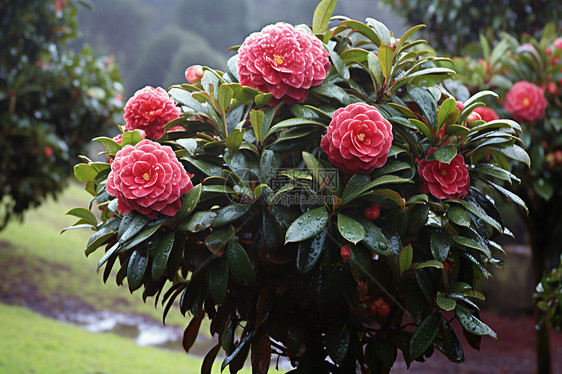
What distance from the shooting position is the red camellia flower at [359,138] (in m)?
1.08

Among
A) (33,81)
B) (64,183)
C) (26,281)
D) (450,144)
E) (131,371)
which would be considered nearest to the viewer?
(450,144)

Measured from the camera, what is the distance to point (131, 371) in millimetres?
3135

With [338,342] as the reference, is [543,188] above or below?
above

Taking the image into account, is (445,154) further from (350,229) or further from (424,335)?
(424,335)

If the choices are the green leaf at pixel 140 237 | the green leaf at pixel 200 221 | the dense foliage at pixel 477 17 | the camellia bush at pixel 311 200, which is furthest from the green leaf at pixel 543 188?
the green leaf at pixel 140 237

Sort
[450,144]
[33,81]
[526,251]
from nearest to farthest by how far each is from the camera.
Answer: [450,144], [33,81], [526,251]

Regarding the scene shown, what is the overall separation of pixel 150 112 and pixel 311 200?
505 millimetres

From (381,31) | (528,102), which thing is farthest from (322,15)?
(528,102)

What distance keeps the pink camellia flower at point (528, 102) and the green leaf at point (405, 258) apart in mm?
1946

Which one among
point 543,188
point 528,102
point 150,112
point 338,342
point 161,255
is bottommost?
point 338,342

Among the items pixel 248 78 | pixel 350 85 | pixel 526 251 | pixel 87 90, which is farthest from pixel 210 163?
pixel 526 251

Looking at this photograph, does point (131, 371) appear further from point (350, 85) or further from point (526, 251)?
point (526, 251)

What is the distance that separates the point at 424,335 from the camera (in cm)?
114

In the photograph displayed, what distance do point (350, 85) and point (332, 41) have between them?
0.18m
